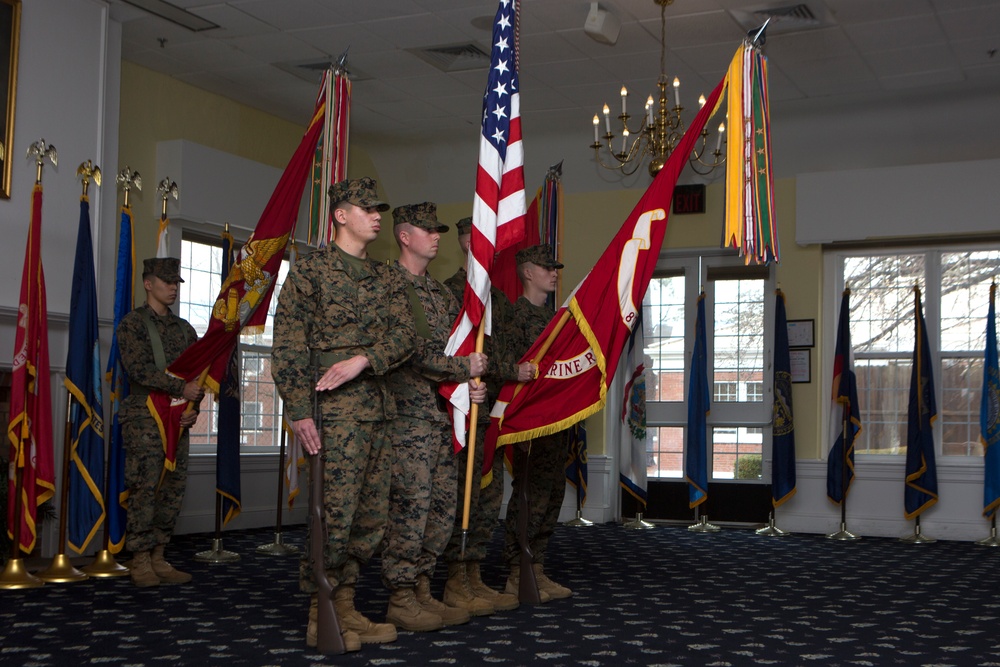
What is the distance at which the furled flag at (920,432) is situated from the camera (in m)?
7.80

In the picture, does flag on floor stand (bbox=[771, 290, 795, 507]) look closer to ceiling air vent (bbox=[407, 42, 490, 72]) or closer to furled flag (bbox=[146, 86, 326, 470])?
ceiling air vent (bbox=[407, 42, 490, 72])

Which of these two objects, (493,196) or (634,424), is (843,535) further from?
(493,196)

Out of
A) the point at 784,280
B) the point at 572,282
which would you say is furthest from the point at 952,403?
the point at 572,282

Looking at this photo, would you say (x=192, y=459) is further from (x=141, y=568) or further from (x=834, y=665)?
(x=834, y=665)

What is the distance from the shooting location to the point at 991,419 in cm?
769

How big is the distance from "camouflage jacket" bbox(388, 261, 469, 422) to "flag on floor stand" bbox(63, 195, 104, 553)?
214 cm

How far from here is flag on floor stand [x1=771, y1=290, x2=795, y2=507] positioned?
811 cm

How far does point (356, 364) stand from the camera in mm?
3443

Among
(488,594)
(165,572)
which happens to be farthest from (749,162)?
(165,572)

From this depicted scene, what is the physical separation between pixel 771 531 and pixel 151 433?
492cm

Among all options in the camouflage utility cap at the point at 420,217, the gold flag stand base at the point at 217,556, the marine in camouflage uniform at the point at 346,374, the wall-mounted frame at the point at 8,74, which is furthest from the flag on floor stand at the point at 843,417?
the wall-mounted frame at the point at 8,74

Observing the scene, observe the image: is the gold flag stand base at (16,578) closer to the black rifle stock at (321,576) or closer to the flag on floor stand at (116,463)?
the flag on floor stand at (116,463)

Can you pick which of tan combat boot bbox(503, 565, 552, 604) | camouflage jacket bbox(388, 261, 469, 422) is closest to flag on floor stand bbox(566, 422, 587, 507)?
tan combat boot bbox(503, 565, 552, 604)

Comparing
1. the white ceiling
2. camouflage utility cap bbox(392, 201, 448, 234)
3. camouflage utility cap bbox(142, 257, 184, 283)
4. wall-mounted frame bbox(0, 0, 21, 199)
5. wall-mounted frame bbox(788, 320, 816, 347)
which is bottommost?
wall-mounted frame bbox(788, 320, 816, 347)
